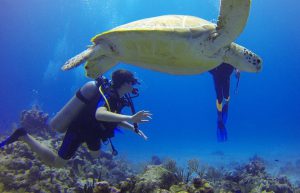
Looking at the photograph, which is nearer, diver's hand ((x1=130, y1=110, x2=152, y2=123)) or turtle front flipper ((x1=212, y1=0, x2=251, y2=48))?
turtle front flipper ((x1=212, y1=0, x2=251, y2=48))

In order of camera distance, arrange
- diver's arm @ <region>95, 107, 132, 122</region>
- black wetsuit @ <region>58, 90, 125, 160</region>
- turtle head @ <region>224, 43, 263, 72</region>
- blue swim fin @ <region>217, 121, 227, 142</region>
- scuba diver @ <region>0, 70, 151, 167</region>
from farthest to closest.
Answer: blue swim fin @ <region>217, 121, 227, 142</region> < black wetsuit @ <region>58, 90, 125, 160</region> < scuba diver @ <region>0, 70, 151, 167</region> < turtle head @ <region>224, 43, 263, 72</region> < diver's arm @ <region>95, 107, 132, 122</region>

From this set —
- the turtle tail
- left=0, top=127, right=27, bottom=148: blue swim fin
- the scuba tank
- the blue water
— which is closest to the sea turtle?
the turtle tail

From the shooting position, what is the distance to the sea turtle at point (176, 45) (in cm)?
385

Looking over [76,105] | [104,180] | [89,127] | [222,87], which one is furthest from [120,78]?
[104,180]

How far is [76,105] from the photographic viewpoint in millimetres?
5191

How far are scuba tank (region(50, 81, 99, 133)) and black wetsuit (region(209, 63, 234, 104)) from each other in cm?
325

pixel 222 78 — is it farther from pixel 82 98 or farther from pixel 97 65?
pixel 82 98

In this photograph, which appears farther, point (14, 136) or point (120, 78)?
point (14, 136)

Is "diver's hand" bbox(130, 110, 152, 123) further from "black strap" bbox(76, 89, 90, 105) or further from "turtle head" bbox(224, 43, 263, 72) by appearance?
"turtle head" bbox(224, 43, 263, 72)

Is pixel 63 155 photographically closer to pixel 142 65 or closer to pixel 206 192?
pixel 142 65

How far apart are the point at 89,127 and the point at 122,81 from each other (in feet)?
3.84

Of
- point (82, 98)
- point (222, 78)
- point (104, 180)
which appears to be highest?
point (222, 78)

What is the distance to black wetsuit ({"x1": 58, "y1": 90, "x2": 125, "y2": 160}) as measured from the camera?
507cm

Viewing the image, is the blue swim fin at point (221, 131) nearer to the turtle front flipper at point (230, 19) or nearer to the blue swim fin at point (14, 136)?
the turtle front flipper at point (230, 19)
